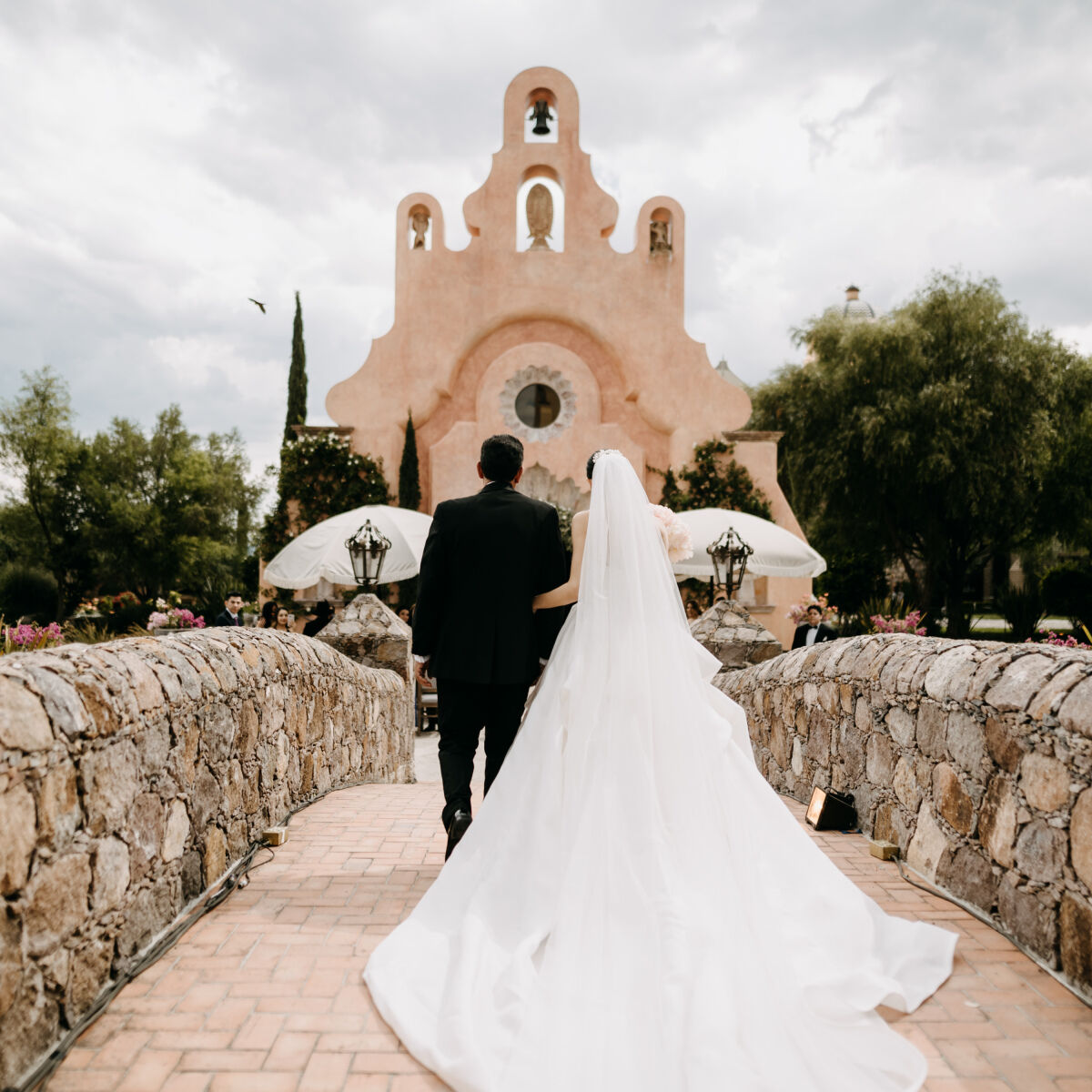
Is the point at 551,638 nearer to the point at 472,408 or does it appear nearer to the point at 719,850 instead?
the point at 719,850

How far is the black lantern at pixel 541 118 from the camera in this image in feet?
59.8

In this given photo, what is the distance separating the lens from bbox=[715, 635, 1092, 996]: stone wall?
9.28ft

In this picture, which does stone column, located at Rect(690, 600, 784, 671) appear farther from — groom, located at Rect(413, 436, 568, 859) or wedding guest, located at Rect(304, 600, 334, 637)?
groom, located at Rect(413, 436, 568, 859)

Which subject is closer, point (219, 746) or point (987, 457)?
point (219, 746)

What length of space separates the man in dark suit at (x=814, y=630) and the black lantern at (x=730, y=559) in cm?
123

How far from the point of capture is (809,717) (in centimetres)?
578

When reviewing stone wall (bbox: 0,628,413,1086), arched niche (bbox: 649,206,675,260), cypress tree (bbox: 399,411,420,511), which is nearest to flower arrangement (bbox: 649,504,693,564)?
stone wall (bbox: 0,628,413,1086)

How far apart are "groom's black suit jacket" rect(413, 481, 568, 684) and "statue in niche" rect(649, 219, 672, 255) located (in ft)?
51.6

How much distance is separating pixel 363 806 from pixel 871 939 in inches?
147

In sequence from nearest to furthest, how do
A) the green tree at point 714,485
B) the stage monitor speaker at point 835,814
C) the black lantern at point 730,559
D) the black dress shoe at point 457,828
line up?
1. the black dress shoe at point 457,828
2. the stage monitor speaker at point 835,814
3. the black lantern at point 730,559
4. the green tree at point 714,485

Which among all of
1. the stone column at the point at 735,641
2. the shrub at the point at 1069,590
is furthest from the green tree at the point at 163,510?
the shrub at the point at 1069,590

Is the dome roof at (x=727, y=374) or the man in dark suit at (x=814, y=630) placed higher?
the dome roof at (x=727, y=374)

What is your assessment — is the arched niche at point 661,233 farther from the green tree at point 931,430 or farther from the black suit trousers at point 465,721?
the black suit trousers at point 465,721

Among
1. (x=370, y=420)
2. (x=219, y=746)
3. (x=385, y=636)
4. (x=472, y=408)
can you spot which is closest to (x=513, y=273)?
(x=472, y=408)
